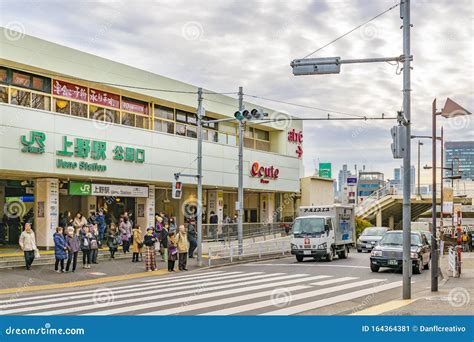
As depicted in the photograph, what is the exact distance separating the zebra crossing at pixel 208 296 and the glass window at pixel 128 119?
13.8 meters

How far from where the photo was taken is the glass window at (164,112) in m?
37.2

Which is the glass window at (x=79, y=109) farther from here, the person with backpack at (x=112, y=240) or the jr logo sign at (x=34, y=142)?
the person with backpack at (x=112, y=240)

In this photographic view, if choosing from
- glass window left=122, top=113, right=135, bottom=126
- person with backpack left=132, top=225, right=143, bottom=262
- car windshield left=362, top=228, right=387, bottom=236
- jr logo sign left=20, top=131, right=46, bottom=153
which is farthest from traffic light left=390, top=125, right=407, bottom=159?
car windshield left=362, top=228, right=387, bottom=236

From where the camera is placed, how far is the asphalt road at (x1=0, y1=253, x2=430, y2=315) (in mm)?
13812

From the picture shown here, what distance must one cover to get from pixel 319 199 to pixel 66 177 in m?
31.7

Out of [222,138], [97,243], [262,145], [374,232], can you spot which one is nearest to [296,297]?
[97,243]

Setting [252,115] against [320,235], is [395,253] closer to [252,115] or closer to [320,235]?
[320,235]

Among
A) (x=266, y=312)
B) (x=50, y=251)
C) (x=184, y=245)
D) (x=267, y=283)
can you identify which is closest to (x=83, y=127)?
(x=50, y=251)

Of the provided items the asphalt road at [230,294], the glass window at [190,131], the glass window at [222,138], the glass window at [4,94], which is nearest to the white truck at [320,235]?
the asphalt road at [230,294]

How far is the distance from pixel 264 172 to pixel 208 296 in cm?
2993

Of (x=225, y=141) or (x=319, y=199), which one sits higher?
(x=225, y=141)

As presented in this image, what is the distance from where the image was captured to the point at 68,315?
1297 centimetres

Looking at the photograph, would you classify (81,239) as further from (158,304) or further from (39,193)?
(158,304)

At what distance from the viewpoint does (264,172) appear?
1809 inches
